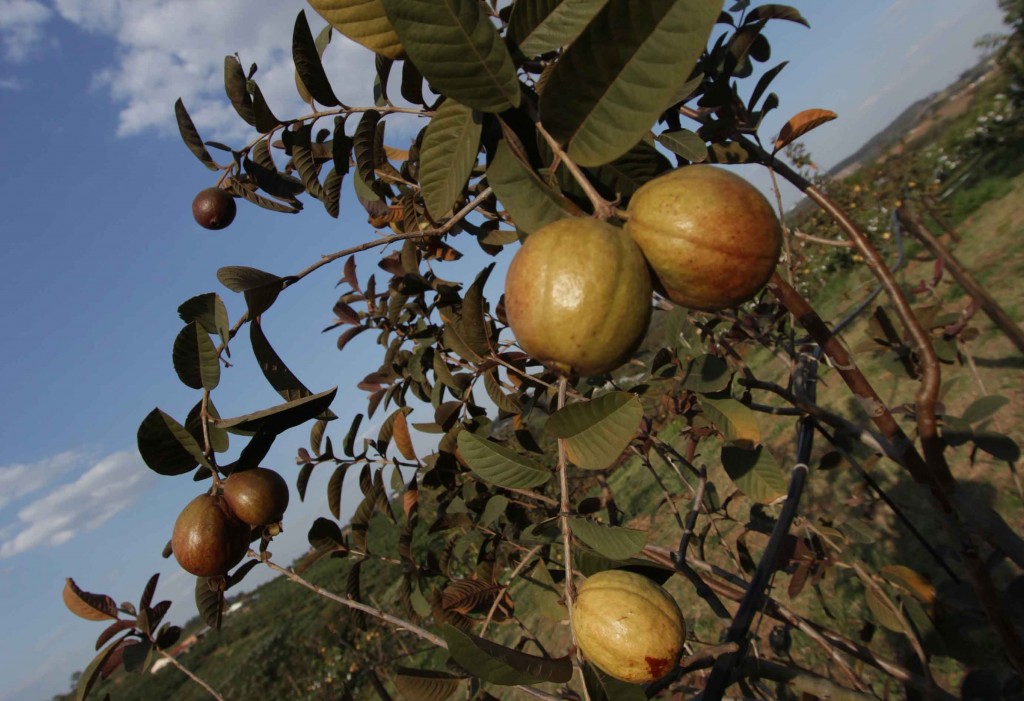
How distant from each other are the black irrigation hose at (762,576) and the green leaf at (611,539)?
36 centimetres

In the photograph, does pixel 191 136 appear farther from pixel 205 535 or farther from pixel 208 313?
pixel 205 535

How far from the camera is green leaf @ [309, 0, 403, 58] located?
81cm

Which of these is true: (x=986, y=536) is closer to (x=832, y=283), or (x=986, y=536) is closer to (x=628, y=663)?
(x=628, y=663)

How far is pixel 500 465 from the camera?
1.12m

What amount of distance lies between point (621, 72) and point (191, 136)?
1.43 metres

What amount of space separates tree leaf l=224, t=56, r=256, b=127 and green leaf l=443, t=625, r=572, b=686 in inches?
56.3

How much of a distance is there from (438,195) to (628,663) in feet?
2.58

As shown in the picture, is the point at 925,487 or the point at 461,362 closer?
the point at 925,487

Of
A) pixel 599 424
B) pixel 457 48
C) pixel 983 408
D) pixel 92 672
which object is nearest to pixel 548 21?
pixel 457 48

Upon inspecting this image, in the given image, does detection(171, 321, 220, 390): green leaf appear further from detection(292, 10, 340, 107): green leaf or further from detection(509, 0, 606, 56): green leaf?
detection(509, 0, 606, 56): green leaf

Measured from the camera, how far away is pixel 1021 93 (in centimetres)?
1123

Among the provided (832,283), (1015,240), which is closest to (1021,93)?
(832,283)

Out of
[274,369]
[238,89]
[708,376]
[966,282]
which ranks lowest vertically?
[966,282]

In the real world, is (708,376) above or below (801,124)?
below
